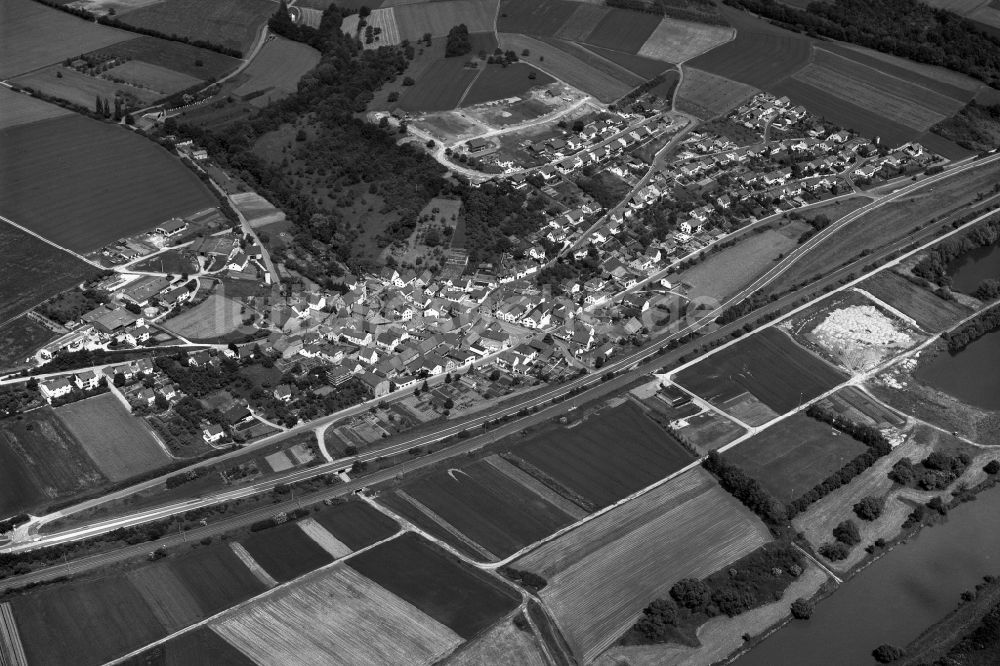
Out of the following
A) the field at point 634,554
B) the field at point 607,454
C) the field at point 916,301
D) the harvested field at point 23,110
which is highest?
the harvested field at point 23,110

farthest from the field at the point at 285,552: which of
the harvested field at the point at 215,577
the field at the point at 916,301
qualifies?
the field at the point at 916,301

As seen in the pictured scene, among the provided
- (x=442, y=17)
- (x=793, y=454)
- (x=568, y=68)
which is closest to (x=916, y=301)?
(x=793, y=454)

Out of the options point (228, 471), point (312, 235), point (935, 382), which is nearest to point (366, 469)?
point (228, 471)

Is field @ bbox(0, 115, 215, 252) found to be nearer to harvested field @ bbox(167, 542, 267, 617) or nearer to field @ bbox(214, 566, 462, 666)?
harvested field @ bbox(167, 542, 267, 617)

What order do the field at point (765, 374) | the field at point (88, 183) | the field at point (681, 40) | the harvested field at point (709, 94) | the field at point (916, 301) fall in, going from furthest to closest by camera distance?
1. the field at point (681, 40)
2. the harvested field at point (709, 94)
3. the field at point (88, 183)
4. the field at point (916, 301)
5. the field at point (765, 374)

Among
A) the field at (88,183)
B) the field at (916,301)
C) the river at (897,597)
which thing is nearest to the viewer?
the river at (897,597)

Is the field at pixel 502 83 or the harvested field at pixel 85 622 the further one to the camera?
the field at pixel 502 83

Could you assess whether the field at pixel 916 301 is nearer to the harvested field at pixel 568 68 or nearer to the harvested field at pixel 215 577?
the harvested field at pixel 568 68

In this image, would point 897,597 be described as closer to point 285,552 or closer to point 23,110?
point 285,552
